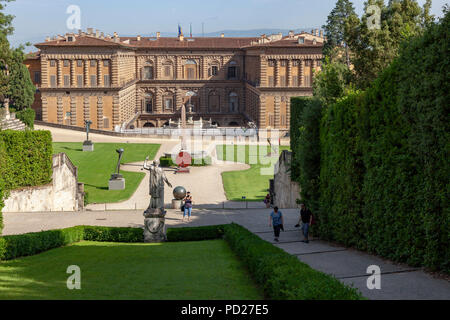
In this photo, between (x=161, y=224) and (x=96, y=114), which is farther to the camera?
(x=96, y=114)

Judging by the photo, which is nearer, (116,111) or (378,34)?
(378,34)

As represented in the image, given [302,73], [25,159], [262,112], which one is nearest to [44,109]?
[262,112]

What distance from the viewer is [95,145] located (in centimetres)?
6406

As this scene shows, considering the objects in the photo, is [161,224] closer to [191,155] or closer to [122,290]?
[122,290]

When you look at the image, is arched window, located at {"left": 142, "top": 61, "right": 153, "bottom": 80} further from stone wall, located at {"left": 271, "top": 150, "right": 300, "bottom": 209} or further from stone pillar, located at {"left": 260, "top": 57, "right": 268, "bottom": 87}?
stone wall, located at {"left": 271, "top": 150, "right": 300, "bottom": 209}

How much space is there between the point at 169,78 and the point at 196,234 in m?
78.9

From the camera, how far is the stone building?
277 ft

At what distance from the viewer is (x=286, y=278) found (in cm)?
1184

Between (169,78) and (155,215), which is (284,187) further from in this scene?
(169,78)

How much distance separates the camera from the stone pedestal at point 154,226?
2369 centimetres

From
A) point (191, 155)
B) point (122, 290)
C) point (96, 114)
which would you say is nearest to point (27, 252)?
point (122, 290)

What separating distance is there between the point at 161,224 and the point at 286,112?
6326 cm

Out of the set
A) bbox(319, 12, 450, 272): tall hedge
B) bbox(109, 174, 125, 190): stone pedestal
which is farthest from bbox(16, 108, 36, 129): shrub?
bbox(319, 12, 450, 272): tall hedge

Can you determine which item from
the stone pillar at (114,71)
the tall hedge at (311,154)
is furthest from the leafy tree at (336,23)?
the tall hedge at (311,154)
